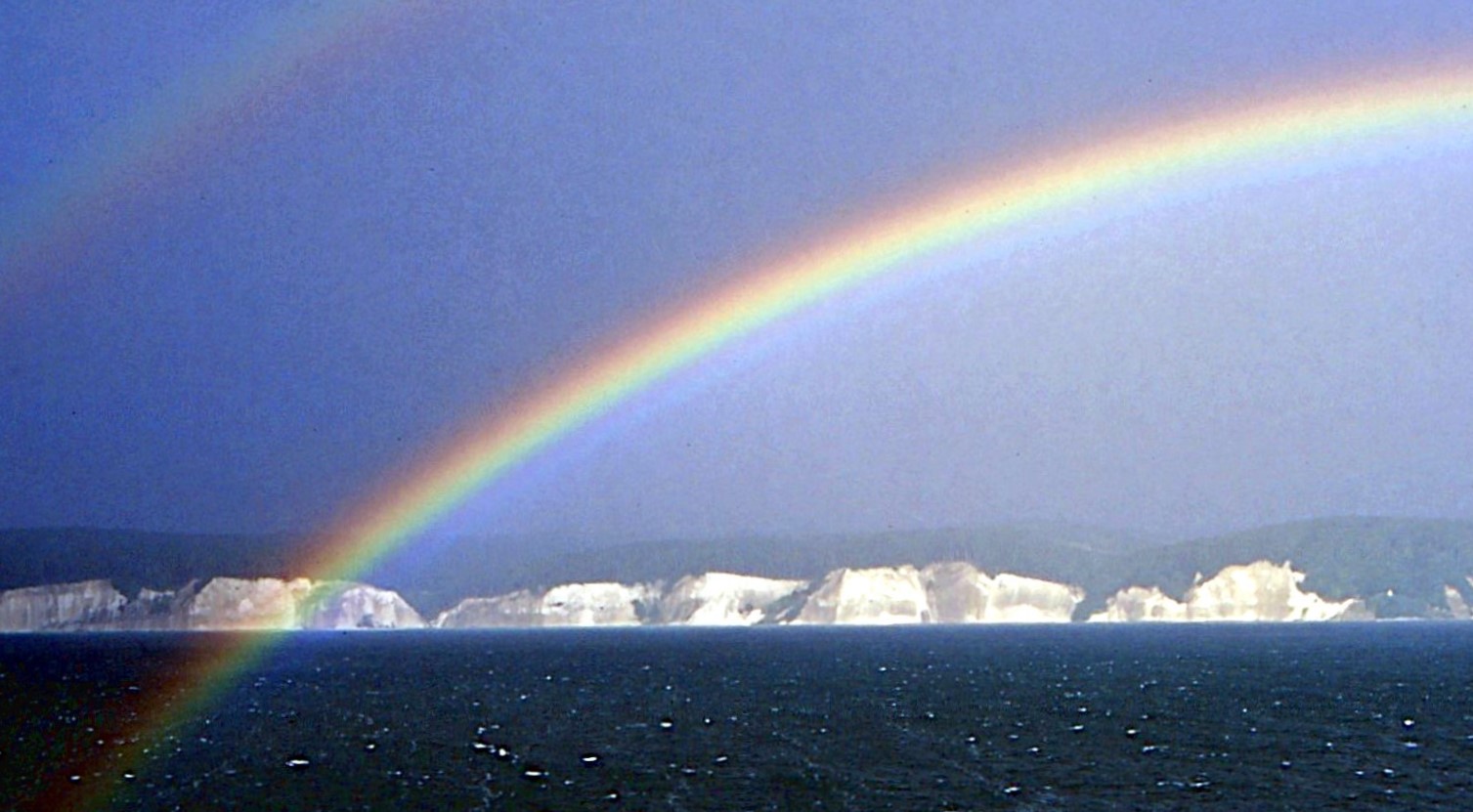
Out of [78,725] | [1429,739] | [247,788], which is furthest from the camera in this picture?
[78,725]

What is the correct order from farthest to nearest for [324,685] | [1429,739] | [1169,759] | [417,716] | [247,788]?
Answer: [324,685] < [417,716] < [1429,739] < [1169,759] < [247,788]

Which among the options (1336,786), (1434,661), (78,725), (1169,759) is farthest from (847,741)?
(1434,661)

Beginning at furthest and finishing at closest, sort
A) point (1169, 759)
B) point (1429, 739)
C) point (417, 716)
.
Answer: point (417, 716), point (1429, 739), point (1169, 759)

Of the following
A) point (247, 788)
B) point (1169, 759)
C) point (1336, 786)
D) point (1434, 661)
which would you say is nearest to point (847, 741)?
point (1169, 759)

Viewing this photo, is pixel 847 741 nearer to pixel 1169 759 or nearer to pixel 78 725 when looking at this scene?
pixel 1169 759

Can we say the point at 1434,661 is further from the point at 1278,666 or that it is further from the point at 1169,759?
the point at 1169,759

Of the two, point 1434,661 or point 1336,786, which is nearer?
point 1336,786
